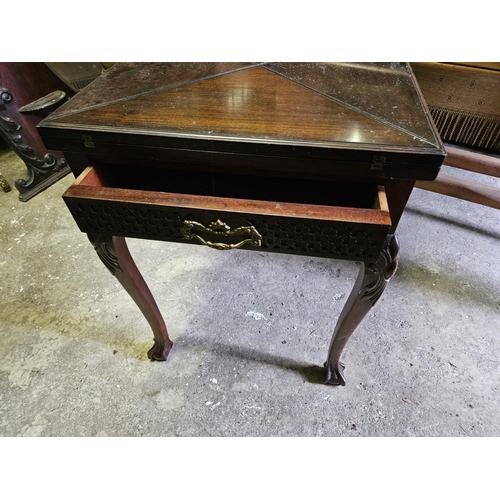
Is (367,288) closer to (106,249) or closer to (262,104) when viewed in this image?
(262,104)

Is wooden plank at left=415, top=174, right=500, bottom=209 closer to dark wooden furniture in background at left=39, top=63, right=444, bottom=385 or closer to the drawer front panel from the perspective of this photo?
dark wooden furniture in background at left=39, top=63, right=444, bottom=385

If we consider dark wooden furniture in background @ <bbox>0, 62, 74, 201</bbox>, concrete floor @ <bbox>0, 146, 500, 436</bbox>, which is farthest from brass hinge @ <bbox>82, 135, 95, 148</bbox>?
dark wooden furniture in background @ <bbox>0, 62, 74, 201</bbox>

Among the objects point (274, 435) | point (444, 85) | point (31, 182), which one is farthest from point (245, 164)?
point (31, 182)

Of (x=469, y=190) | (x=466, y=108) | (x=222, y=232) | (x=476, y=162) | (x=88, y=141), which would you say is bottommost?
(x=469, y=190)

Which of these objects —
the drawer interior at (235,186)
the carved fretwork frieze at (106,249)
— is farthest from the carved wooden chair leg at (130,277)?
the drawer interior at (235,186)

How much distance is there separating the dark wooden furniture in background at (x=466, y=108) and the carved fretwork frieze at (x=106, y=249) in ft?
3.79

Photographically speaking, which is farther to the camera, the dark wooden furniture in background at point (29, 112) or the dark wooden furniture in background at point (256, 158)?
the dark wooden furniture in background at point (29, 112)

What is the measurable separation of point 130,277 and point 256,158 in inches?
15.8

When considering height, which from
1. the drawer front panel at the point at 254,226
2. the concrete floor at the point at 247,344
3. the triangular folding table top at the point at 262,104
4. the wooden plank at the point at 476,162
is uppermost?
the triangular folding table top at the point at 262,104

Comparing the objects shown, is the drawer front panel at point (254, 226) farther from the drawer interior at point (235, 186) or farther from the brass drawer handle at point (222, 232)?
the drawer interior at point (235, 186)

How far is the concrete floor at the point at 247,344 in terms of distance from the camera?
863 millimetres

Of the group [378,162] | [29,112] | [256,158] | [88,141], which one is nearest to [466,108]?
[378,162]

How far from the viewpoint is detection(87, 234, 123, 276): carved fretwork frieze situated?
639 millimetres

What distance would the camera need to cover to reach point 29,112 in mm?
1421
